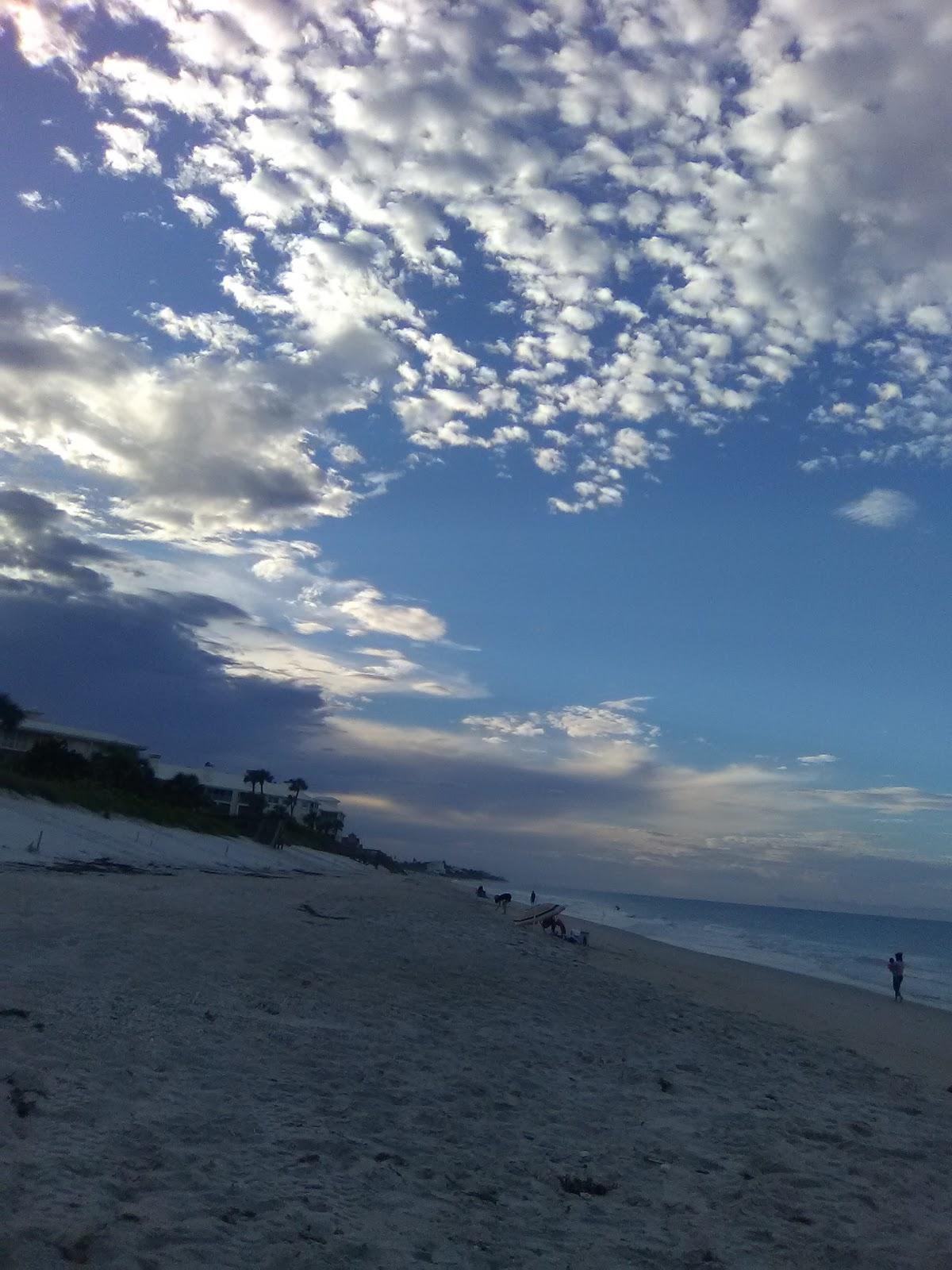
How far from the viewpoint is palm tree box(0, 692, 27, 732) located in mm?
66500

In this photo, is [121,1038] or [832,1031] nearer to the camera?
[121,1038]

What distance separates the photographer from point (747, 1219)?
7.18m

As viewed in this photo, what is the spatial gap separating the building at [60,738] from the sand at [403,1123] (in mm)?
66274

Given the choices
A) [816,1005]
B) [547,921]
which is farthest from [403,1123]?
[547,921]

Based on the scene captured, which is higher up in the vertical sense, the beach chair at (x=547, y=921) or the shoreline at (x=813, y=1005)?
the beach chair at (x=547, y=921)

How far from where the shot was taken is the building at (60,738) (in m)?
75.8

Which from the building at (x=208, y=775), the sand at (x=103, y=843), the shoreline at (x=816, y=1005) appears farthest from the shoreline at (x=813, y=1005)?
the building at (x=208, y=775)

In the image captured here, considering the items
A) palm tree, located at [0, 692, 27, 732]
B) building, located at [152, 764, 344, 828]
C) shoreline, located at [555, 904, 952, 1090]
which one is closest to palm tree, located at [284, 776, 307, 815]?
building, located at [152, 764, 344, 828]

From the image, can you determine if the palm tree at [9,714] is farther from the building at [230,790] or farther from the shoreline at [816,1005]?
the shoreline at [816,1005]

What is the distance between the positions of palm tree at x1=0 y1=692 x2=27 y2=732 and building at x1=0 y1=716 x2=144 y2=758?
18.2 ft

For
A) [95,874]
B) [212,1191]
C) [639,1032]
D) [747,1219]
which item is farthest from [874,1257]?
[95,874]

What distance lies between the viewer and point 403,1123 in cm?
811

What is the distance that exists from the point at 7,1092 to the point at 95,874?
20202mm

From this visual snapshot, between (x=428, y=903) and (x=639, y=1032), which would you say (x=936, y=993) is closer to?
(x=428, y=903)
